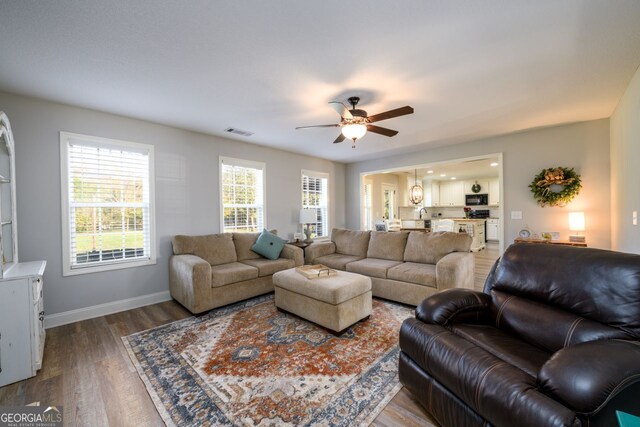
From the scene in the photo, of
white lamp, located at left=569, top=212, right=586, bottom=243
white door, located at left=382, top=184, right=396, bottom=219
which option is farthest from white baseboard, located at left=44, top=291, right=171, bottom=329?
white door, located at left=382, top=184, right=396, bottom=219

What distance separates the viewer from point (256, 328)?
2826 millimetres

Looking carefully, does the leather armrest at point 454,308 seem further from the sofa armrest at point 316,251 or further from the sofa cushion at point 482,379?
the sofa armrest at point 316,251

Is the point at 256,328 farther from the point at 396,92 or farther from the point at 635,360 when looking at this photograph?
the point at 396,92

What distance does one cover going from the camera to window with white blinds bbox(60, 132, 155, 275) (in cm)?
313

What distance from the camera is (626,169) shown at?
2.86m

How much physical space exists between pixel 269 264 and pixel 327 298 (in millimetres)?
1537

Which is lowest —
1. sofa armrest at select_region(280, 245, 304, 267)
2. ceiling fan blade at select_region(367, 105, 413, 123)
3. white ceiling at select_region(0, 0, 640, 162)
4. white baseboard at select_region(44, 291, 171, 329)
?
white baseboard at select_region(44, 291, 171, 329)

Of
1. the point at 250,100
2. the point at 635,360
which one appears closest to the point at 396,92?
the point at 250,100

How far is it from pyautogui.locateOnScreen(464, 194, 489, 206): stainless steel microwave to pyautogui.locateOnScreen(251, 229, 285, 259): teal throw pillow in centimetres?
830

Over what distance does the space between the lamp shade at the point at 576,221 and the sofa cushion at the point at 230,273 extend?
4.70 metres

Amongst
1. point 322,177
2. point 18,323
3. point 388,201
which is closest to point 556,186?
point 322,177

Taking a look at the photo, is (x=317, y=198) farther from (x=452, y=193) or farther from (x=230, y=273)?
(x=452, y=193)

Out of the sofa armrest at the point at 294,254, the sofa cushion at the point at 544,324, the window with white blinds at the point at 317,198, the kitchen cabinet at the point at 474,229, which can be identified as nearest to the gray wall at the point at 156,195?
the window with white blinds at the point at 317,198

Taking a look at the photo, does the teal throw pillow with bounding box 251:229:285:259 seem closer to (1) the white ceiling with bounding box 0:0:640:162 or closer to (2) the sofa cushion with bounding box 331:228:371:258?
(2) the sofa cushion with bounding box 331:228:371:258
